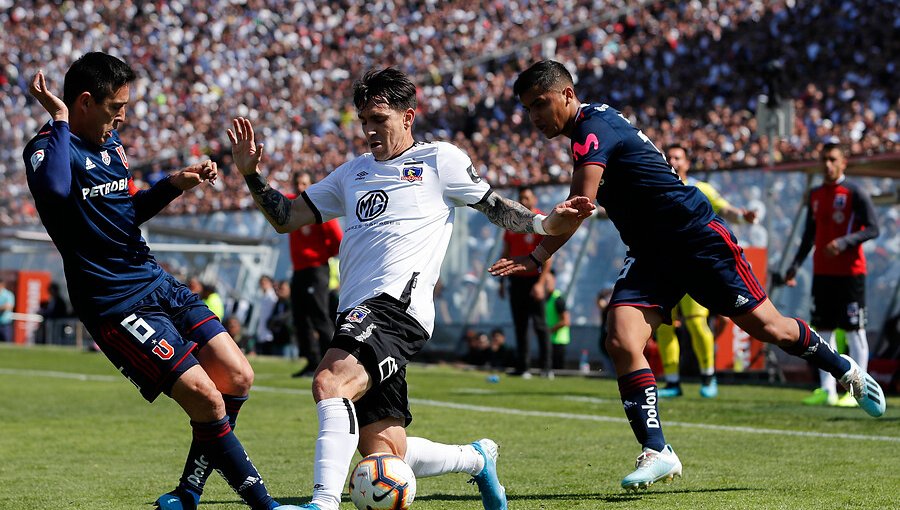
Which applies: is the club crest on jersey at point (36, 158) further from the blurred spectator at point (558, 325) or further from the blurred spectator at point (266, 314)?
the blurred spectator at point (266, 314)

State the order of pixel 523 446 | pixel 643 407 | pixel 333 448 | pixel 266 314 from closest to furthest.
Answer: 1. pixel 333 448
2. pixel 643 407
3. pixel 523 446
4. pixel 266 314

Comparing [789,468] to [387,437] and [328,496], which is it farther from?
[328,496]

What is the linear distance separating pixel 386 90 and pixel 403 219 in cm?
56

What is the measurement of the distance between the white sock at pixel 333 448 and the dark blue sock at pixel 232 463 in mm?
497

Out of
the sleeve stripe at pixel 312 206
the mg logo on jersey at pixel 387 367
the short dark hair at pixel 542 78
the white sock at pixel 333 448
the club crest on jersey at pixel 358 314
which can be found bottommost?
the white sock at pixel 333 448

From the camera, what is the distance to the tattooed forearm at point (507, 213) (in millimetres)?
5504

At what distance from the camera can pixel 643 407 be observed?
6.43 m

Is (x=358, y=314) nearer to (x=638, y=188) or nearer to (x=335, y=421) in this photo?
(x=335, y=421)

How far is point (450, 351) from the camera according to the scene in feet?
70.1

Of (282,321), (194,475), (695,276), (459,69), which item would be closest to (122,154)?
(194,475)

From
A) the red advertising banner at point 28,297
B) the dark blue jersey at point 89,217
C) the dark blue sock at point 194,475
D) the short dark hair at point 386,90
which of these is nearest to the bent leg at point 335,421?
the dark blue sock at point 194,475

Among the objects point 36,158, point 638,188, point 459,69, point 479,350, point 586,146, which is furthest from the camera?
point 459,69

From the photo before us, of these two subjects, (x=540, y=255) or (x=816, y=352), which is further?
(x=816, y=352)

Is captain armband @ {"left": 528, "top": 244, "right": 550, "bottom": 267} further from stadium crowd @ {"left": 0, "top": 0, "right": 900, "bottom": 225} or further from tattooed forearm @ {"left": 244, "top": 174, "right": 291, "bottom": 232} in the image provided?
stadium crowd @ {"left": 0, "top": 0, "right": 900, "bottom": 225}
